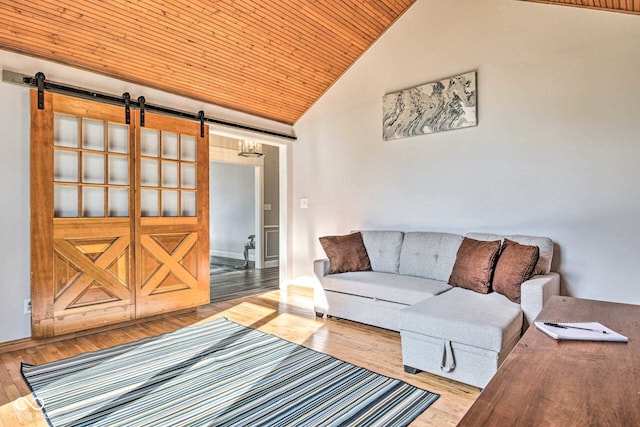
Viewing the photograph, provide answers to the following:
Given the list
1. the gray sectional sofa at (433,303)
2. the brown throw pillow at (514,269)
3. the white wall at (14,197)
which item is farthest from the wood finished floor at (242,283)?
the brown throw pillow at (514,269)

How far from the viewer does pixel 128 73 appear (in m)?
3.60

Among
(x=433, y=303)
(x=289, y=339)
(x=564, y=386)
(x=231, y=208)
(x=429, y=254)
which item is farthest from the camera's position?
(x=231, y=208)

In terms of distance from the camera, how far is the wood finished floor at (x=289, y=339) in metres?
2.07

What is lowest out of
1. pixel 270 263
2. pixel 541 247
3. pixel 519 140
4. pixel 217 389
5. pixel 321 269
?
pixel 217 389

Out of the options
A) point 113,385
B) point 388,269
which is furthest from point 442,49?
point 113,385

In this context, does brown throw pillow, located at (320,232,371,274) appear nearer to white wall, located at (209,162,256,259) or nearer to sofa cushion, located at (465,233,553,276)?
sofa cushion, located at (465,233,553,276)

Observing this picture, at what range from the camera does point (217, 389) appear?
2.29 metres

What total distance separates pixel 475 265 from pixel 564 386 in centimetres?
217

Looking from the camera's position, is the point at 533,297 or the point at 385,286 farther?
the point at 385,286

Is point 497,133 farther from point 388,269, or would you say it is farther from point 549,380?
point 549,380

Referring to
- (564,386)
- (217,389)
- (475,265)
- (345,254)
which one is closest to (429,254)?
(475,265)

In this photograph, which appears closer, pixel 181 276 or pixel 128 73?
pixel 128 73

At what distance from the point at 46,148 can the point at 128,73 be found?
1072mm

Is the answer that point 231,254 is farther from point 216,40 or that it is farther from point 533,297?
point 533,297
